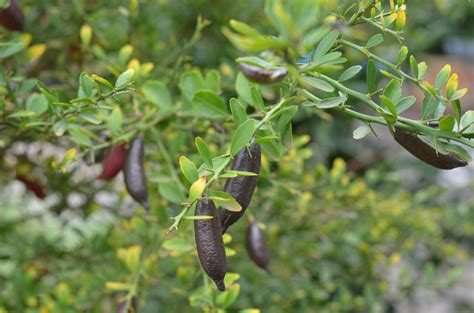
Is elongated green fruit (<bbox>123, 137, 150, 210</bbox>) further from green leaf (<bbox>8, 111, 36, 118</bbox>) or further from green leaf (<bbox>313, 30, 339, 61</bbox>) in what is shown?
green leaf (<bbox>313, 30, 339, 61</bbox>)

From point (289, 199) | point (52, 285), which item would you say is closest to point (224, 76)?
point (289, 199)

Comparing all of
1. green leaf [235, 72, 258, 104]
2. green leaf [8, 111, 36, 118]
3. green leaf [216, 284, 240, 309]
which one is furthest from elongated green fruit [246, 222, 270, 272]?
green leaf [8, 111, 36, 118]

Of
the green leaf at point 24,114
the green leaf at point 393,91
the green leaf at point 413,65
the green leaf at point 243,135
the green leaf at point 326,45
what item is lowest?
the green leaf at point 24,114

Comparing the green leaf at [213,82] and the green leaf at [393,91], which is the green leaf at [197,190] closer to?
the green leaf at [393,91]

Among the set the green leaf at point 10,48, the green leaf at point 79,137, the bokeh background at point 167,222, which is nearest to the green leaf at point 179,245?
the bokeh background at point 167,222

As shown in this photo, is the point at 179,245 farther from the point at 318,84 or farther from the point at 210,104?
the point at 318,84

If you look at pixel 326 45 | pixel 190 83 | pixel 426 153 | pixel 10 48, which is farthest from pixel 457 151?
pixel 10 48
